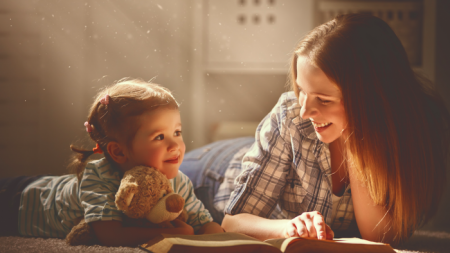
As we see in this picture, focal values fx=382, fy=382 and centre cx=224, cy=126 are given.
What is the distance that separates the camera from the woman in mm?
755

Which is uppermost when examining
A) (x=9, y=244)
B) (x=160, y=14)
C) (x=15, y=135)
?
(x=160, y=14)

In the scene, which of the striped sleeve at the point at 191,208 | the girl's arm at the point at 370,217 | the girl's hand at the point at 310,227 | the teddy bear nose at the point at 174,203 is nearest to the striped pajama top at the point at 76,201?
the striped sleeve at the point at 191,208

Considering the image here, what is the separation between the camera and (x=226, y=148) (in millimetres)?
1255

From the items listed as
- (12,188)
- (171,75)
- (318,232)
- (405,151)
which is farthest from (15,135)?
(405,151)

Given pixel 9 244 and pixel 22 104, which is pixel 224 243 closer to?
pixel 9 244

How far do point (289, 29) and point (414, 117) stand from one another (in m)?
0.96

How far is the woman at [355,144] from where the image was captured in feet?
2.48

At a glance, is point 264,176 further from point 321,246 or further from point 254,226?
point 321,246

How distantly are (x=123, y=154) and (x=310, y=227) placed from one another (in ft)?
1.29

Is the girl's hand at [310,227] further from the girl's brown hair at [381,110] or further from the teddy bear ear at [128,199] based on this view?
the teddy bear ear at [128,199]

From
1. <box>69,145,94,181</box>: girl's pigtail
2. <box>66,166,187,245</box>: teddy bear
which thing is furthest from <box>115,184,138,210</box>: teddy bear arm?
<box>69,145,94,181</box>: girl's pigtail

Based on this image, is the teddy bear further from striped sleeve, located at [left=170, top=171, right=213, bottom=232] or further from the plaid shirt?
the plaid shirt

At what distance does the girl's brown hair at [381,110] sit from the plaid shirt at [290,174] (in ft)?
0.32

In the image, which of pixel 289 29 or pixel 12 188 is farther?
pixel 289 29
